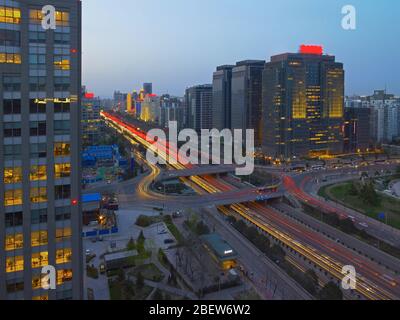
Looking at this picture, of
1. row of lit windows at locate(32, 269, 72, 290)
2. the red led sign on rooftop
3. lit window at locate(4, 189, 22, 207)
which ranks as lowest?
row of lit windows at locate(32, 269, 72, 290)

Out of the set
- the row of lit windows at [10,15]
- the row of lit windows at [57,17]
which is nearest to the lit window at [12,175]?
the row of lit windows at [10,15]

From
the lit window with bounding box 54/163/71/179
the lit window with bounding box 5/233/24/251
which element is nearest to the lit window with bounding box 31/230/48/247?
the lit window with bounding box 5/233/24/251

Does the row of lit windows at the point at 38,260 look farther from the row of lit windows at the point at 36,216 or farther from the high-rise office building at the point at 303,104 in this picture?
the high-rise office building at the point at 303,104

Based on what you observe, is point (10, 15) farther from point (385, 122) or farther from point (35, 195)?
point (385, 122)

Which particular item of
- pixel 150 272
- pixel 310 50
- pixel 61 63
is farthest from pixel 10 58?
pixel 310 50

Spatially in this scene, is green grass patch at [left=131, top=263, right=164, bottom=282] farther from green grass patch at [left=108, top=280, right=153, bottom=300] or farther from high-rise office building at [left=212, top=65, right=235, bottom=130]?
high-rise office building at [left=212, top=65, right=235, bottom=130]
